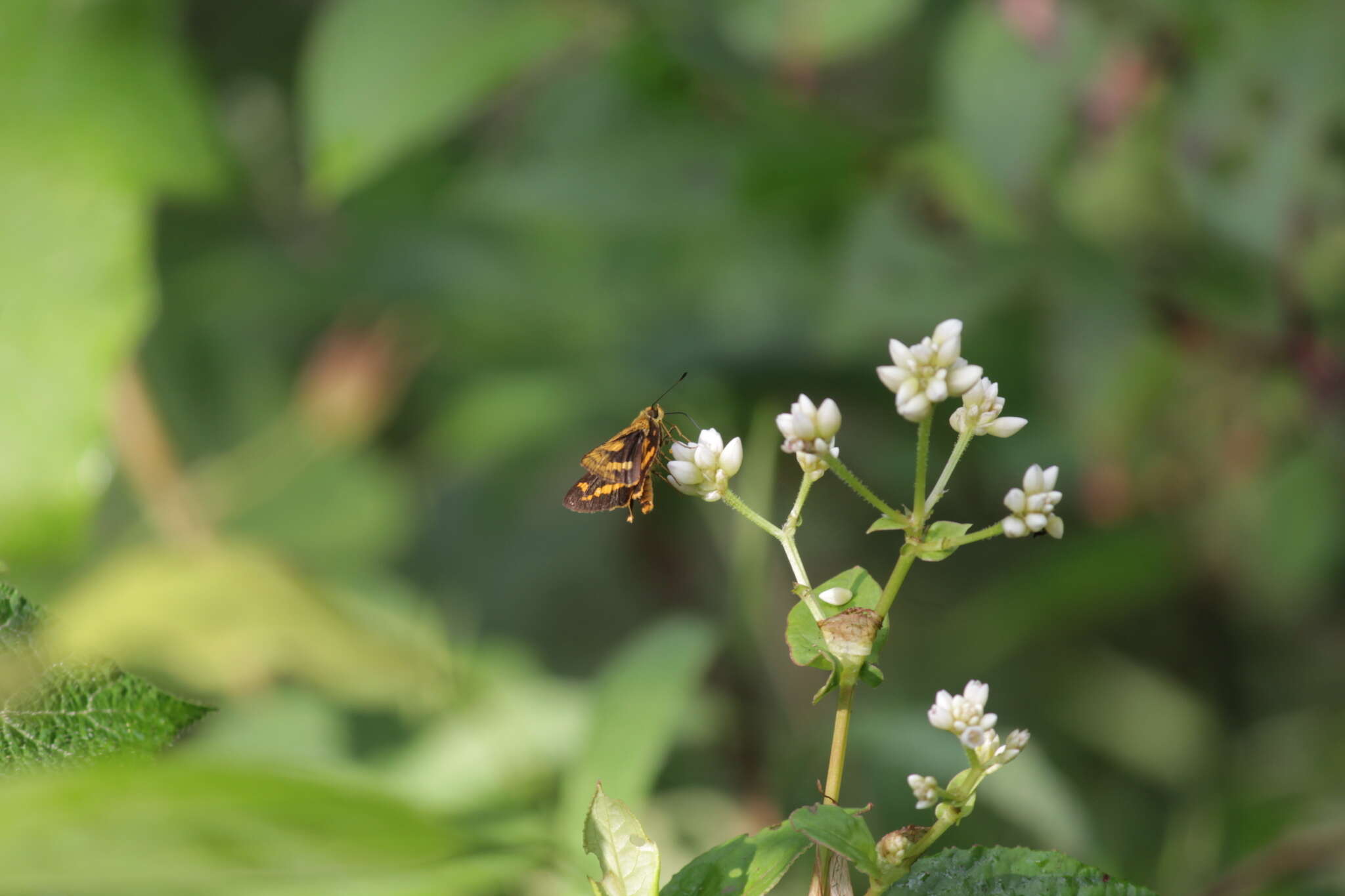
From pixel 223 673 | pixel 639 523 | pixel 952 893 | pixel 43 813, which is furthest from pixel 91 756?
pixel 639 523

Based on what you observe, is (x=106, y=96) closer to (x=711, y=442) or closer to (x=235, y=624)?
(x=235, y=624)

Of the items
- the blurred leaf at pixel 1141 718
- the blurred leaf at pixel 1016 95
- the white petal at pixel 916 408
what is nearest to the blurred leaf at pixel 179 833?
the white petal at pixel 916 408

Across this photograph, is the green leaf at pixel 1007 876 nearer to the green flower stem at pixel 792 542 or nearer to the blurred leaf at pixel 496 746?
the green flower stem at pixel 792 542

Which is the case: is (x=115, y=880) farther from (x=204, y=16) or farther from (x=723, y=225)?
(x=204, y=16)

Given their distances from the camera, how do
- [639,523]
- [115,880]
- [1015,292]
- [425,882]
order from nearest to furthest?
[115,880], [425,882], [1015,292], [639,523]

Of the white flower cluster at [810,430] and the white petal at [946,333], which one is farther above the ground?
the white petal at [946,333]

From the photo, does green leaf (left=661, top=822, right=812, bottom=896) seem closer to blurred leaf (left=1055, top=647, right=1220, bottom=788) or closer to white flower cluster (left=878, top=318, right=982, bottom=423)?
white flower cluster (left=878, top=318, right=982, bottom=423)

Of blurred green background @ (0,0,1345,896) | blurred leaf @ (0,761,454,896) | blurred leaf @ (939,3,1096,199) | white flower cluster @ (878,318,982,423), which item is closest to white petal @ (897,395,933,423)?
white flower cluster @ (878,318,982,423)
